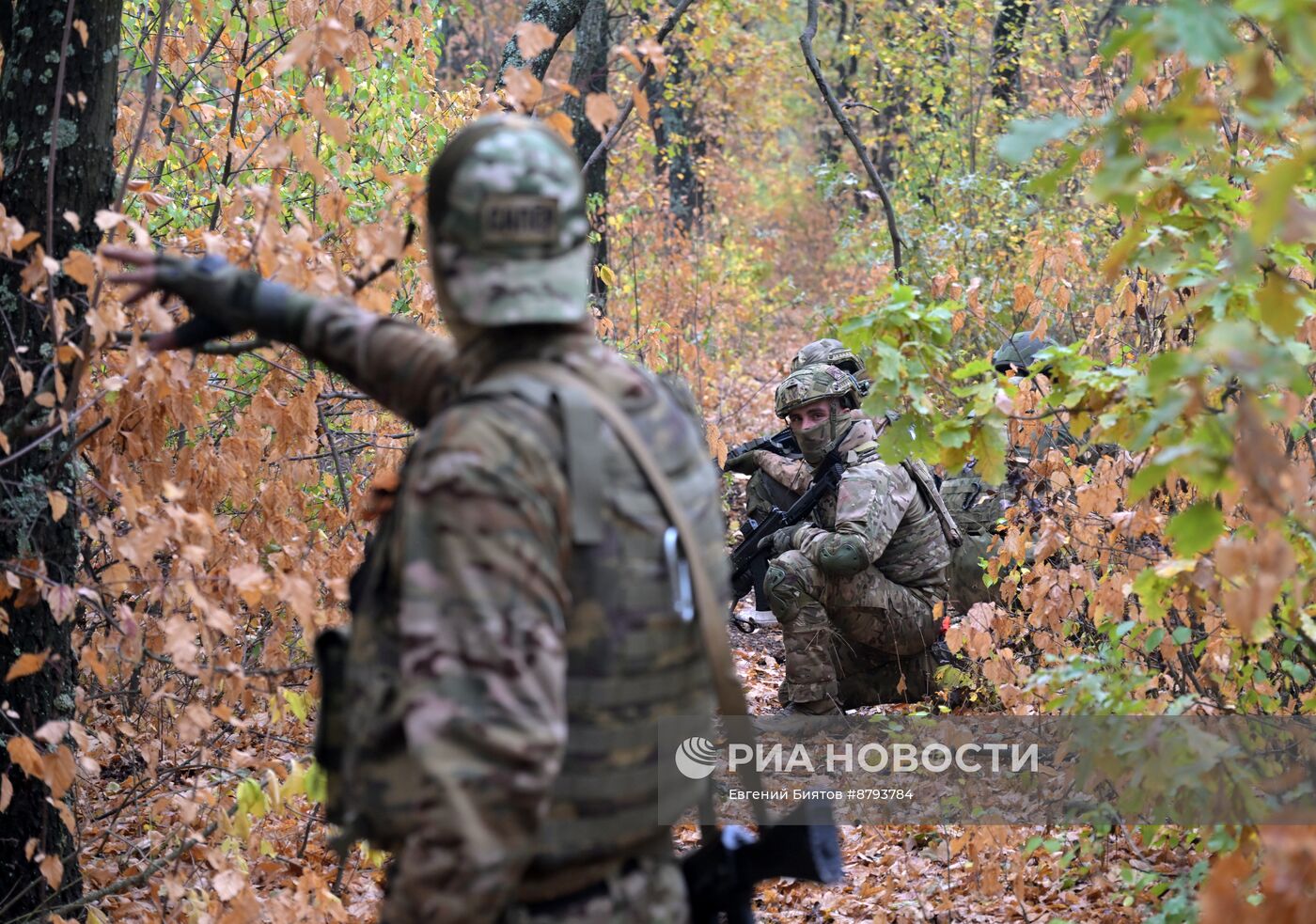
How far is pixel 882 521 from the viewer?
6.68 meters

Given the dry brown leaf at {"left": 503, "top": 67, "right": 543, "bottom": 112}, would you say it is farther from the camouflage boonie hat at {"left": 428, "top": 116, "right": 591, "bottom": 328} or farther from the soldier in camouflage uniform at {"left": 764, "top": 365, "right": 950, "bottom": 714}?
the soldier in camouflage uniform at {"left": 764, "top": 365, "right": 950, "bottom": 714}

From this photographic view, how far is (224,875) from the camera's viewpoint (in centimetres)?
338

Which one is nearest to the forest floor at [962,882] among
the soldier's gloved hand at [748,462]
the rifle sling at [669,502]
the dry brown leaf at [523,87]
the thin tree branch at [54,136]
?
the rifle sling at [669,502]

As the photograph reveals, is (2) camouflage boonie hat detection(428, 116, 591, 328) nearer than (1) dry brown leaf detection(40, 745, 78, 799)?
Yes

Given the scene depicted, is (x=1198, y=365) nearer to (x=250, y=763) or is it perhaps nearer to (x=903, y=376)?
(x=903, y=376)

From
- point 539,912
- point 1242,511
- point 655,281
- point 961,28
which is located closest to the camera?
point 539,912

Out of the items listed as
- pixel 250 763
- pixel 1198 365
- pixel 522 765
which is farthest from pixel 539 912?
pixel 250 763

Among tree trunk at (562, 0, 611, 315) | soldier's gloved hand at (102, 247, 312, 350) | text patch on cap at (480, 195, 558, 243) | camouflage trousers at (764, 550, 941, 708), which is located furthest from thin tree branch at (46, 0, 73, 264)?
tree trunk at (562, 0, 611, 315)

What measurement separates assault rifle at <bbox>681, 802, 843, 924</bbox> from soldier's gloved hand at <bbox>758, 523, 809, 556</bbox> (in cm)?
483

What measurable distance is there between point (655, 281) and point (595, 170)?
1178 millimetres

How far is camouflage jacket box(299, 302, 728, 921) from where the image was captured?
168cm

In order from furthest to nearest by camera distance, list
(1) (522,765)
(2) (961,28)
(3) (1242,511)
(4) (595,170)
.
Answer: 1. (2) (961,28)
2. (4) (595,170)
3. (3) (1242,511)
4. (1) (522,765)

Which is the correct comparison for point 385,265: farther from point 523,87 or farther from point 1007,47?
point 1007,47

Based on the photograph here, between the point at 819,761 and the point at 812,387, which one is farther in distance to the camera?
the point at 812,387
